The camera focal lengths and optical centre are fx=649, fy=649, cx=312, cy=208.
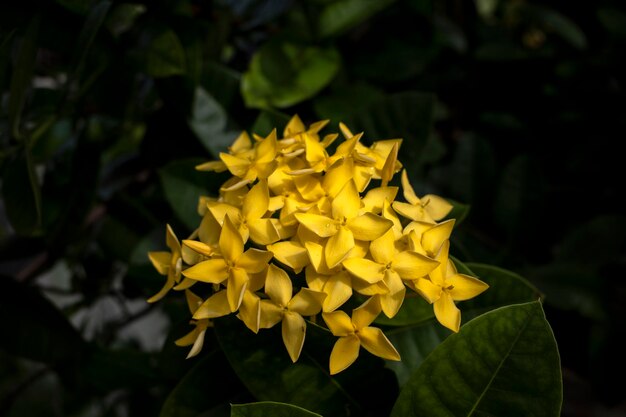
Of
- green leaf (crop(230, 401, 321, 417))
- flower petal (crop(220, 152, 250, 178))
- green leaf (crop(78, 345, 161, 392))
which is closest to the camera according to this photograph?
green leaf (crop(230, 401, 321, 417))

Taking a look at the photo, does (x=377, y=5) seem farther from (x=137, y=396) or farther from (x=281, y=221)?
(x=137, y=396)

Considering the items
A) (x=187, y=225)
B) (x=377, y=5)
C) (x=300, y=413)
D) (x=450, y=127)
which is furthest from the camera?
(x=450, y=127)

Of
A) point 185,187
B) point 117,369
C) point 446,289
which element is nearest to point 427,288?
point 446,289

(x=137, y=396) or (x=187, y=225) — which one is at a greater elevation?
(x=187, y=225)

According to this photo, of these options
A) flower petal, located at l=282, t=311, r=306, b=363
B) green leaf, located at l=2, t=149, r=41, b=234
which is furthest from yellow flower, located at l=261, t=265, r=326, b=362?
green leaf, located at l=2, t=149, r=41, b=234

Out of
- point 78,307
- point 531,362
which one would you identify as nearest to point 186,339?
point 531,362

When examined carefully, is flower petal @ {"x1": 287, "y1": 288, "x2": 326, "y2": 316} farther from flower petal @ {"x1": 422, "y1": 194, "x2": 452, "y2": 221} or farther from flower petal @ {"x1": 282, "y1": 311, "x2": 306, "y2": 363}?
flower petal @ {"x1": 422, "y1": 194, "x2": 452, "y2": 221}
